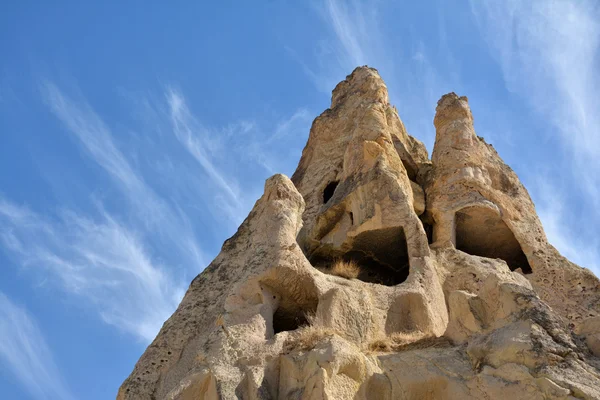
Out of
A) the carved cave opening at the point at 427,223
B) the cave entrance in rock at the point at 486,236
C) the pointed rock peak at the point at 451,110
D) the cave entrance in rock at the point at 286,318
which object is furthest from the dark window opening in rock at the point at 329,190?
the cave entrance in rock at the point at 286,318

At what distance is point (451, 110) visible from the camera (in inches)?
713

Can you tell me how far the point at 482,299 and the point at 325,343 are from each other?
209 cm

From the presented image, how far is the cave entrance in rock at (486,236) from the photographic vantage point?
48.2 feet

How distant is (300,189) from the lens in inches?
666

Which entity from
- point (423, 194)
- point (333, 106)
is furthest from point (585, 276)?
point (333, 106)

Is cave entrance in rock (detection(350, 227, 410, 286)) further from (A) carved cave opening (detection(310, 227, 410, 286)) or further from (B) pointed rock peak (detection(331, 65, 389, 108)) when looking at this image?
(B) pointed rock peak (detection(331, 65, 389, 108))

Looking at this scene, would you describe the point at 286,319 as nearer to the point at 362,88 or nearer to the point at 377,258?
the point at 377,258

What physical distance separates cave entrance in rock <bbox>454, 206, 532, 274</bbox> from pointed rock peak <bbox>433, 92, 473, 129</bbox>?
149 inches

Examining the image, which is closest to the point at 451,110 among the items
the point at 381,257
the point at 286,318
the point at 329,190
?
the point at 329,190

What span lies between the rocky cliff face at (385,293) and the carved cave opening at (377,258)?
0.11 feet

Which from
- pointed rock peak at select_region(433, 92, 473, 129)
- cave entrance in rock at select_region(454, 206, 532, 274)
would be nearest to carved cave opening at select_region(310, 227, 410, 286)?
cave entrance in rock at select_region(454, 206, 532, 274)

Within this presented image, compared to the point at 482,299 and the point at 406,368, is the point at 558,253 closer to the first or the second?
the point at 482,299

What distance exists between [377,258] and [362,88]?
7006mm

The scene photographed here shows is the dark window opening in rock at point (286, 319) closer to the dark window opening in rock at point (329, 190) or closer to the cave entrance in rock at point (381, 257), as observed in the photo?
the cave entrance in rock at point (381, 257)
